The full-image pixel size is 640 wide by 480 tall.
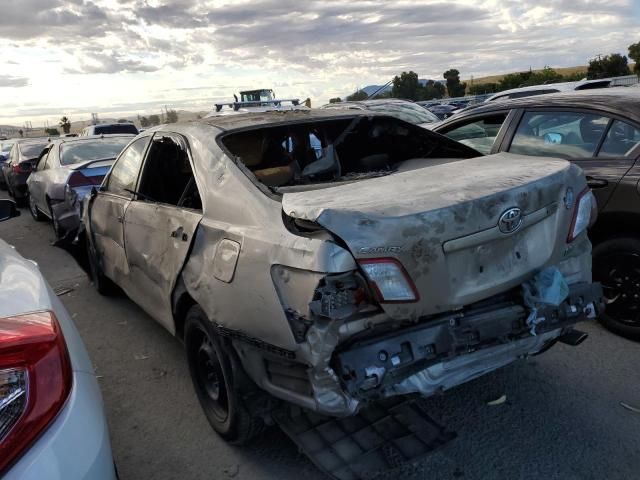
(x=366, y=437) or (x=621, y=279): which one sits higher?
(x=621, y=279)

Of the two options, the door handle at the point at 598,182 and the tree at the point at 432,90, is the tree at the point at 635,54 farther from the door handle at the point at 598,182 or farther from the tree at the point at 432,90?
the door handle at the point at 598,182

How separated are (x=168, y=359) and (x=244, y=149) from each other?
68.3 inches

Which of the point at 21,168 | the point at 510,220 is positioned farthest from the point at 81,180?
the point at 510,220

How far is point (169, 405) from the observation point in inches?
139

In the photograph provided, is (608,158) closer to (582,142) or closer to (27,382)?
(582,142)

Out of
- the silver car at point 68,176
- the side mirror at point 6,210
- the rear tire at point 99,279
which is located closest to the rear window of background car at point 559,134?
the side mirror at point 6,210

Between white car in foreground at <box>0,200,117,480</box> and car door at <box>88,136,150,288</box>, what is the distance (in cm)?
248

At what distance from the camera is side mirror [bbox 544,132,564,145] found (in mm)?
4344

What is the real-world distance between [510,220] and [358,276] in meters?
0.78

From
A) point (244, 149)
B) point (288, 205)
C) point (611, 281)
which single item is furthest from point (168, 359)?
point (611, 281)

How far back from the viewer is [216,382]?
3096mm

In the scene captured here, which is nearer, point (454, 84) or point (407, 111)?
point (407, 111)

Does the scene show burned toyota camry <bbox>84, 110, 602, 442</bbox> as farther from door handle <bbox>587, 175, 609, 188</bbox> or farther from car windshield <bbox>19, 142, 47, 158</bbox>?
car windshield <bbox>19, 142, 47, 158</bbox>

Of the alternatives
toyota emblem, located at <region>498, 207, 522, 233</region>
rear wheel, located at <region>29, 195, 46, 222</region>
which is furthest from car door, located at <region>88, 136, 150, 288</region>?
rear wheel, located at <region>29, 195, 46, 222</region>
